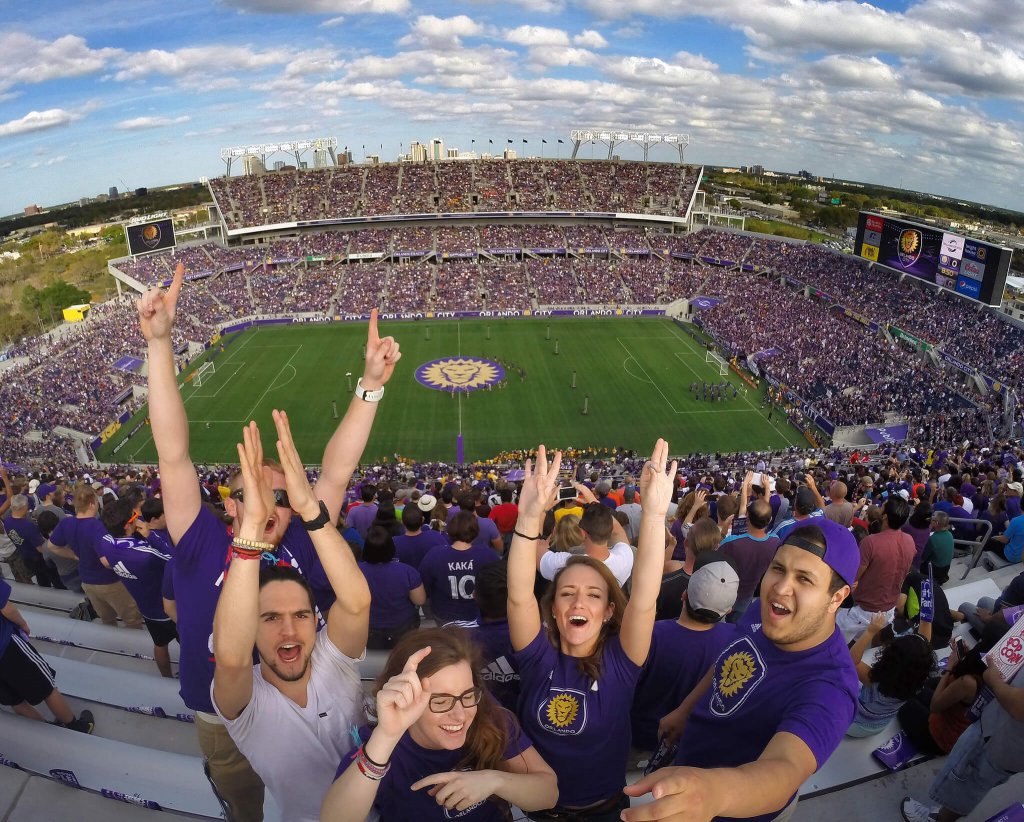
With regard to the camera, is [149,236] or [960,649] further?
[149,236]

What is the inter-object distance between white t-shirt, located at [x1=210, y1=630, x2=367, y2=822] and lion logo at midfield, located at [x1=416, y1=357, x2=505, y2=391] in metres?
34.3

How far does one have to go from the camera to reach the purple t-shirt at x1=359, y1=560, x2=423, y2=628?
19.3ft

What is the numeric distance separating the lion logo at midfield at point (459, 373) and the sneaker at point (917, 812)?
3414 centimetres

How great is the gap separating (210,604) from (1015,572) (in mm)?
9787

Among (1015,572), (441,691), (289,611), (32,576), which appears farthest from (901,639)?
(32,576)

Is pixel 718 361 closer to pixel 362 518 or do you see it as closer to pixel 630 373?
pixel 630 373

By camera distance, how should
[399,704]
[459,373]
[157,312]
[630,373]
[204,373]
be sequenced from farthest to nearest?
Result: [630,373], [459,373], [204,373], [157,312], [399,704]

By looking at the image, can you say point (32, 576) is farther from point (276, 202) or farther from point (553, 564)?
point (276, 202)

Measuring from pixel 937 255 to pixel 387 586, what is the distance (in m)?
47.0

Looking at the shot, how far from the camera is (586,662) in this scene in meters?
3.47

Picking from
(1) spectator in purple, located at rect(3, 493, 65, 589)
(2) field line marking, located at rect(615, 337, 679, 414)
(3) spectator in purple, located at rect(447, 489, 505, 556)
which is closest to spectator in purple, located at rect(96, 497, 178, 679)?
(3) spectator in purple, located at rect(447, 489, 505, 556)

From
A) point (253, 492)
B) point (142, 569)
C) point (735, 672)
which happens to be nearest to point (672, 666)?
point (735, 672)

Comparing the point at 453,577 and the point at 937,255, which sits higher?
the point at 937,255

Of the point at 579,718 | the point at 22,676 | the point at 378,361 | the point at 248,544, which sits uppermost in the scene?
the point at 378,361
